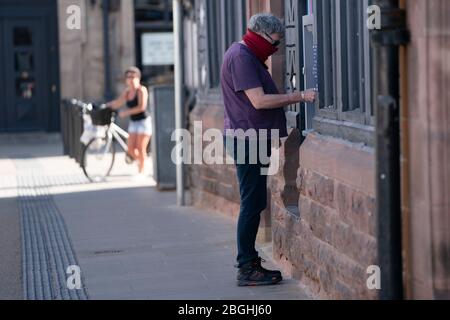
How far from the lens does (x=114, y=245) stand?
11.2m

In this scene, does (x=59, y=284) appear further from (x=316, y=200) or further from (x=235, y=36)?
(x=235, y=36)

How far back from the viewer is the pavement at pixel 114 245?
8.72 metres

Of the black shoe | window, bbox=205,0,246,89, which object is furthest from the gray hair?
window, bbox=205,0,246,89

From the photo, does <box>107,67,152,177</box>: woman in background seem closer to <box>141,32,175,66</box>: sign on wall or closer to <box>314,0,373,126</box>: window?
<box>141,32,175,66</box>: sign on wall

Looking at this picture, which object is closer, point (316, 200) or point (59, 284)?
point (316, 200)

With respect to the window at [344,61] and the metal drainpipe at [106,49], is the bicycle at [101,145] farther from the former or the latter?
the window at [344,61]

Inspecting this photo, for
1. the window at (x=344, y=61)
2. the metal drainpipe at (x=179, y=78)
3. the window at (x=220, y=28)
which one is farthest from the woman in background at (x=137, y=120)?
the window at (x=344, y=61)

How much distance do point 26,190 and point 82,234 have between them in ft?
16.0

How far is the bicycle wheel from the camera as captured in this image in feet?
58.4

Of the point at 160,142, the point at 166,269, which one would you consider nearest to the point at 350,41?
the point at 166,269

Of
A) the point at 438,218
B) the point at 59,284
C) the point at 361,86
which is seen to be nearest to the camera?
the point at 438,218

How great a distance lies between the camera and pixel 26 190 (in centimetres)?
1673

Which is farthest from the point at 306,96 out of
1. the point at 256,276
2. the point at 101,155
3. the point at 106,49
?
the point at 106,49
